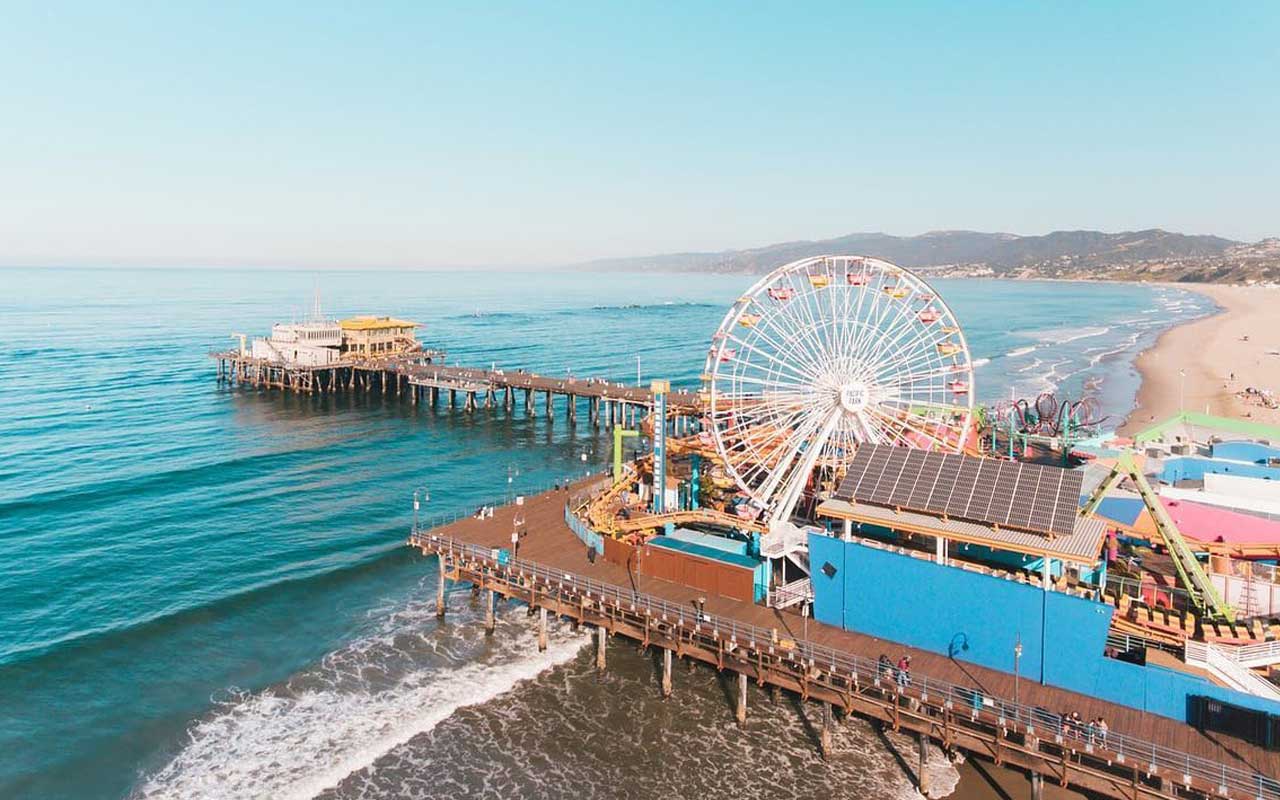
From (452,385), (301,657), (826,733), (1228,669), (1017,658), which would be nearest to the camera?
(1228,669)

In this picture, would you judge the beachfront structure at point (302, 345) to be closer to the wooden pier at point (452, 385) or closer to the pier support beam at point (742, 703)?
the wooden pier at point (452, 385)

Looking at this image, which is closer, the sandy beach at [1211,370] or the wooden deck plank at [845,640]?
the wooden deck plank at [845,640]

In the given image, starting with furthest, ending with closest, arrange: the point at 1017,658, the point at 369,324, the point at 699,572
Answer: the point at 369,324, the point at 699,572, the point at 1017,658

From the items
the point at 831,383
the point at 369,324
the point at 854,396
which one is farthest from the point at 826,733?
the point at 369,324

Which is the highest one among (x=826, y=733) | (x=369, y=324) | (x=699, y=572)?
(x=369, y=324)

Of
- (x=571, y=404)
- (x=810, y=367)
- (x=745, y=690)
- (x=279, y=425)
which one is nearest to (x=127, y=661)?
(x=745, y=690)

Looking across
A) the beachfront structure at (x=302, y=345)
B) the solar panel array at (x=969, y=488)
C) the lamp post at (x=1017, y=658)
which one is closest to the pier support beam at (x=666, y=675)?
the solar panel array at (x=969, y=488)

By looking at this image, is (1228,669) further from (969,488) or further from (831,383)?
(831,383)
